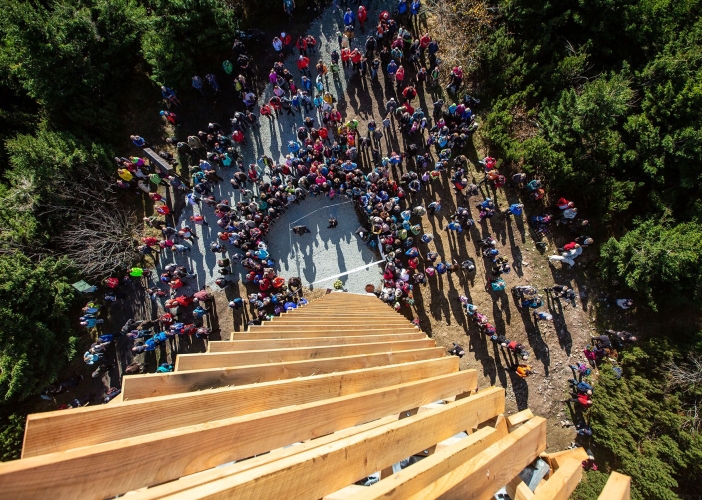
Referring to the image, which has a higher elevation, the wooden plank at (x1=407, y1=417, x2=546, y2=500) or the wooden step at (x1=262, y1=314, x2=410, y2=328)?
the wooden step at (x1=262, y1=314, x2=410, y2=328)

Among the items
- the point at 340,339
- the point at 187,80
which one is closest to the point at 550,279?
the point at 340,339

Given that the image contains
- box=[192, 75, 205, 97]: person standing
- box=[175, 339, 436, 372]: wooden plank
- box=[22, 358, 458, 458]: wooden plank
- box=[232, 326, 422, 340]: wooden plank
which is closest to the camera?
box=[22, 358, 458, 458]: wooden plank

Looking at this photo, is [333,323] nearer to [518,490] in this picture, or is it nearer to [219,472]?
[518,490]

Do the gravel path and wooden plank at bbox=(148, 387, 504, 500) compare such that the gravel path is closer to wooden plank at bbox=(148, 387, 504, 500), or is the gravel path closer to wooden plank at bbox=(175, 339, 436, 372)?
wooden plank at bbox=(175, 339, 436, 372)

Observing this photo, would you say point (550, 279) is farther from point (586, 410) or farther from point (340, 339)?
point (340, 339)

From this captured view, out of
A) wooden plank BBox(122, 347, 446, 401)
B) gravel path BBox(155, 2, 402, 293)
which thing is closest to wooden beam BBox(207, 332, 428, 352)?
wooden plank BBox(122, 347, 446, 401)

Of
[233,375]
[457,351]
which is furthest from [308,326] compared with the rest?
[457,351]

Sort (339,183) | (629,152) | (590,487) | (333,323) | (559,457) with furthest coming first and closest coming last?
(339,183) → (629,152) → (590,487) → (333,323) → (559,457)

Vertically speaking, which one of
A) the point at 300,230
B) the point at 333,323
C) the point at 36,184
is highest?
Answer: the point at 36,184
